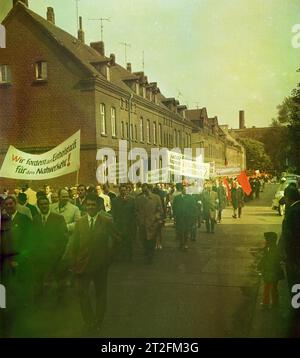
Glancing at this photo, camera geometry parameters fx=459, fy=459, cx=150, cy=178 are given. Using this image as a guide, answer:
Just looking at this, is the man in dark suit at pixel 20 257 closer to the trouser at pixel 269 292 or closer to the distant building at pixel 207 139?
the trouser at pixel 269 292

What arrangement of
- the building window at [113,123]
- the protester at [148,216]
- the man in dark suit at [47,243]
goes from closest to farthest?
1. the man in dark suit at [47,243]
2. the protester at [148,216]
3. the building window at [113,123]

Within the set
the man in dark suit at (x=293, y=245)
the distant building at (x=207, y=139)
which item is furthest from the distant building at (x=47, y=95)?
the distant building at (x=207, y=139)

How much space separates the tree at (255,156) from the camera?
79.6 metres

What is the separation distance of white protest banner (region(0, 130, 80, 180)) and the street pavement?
8.14 feet

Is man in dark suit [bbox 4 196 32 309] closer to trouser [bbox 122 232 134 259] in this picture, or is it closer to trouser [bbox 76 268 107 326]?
trouser [bbox 76 268 107 326]

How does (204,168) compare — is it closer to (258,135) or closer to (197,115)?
(197,115)

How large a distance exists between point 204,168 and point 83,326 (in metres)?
17.2

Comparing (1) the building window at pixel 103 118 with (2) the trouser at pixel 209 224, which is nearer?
(2) the trouser at pixel 209 224

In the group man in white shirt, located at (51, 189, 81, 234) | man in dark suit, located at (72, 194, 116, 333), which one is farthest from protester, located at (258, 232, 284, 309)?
man in white shirt, located at (51, 189, 81, 234)

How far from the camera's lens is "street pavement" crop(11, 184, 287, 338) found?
530cm

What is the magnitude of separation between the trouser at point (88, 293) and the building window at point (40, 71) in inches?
766

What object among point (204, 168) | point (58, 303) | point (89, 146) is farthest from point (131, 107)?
point (58, 303)

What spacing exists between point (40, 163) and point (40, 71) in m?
14.7

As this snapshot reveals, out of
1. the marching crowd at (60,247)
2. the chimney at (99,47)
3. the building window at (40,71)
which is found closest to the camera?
the marching crowd at (60,247)
